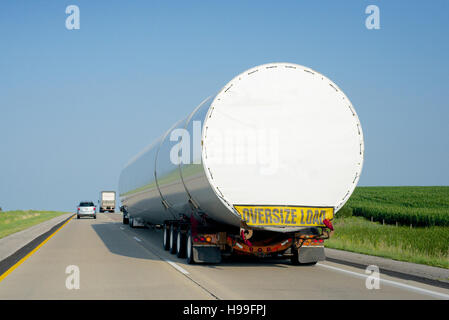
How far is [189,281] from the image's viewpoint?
10.3 meters

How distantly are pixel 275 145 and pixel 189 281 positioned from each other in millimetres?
3106

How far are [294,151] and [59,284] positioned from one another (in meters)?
5.14

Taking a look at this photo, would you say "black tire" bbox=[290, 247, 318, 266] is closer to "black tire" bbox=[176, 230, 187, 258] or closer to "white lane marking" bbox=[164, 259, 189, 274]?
"white lane marking" bbox=[164, 259, 189, 274]

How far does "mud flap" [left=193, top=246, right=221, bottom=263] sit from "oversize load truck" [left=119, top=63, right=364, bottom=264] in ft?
1.15

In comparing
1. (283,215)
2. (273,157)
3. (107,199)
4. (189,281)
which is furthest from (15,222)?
(273,157)

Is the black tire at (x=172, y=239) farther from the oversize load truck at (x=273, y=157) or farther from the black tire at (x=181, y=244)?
the oversize load truck at (x=273, y=157)

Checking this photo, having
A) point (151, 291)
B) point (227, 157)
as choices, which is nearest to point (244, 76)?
point (227, 157)

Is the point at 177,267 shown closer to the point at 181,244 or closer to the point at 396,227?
the point at 181,244

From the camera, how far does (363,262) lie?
44.7 feet

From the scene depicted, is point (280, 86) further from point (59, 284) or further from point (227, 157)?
point (59, 284)

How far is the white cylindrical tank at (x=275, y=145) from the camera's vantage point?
35.4 ft
